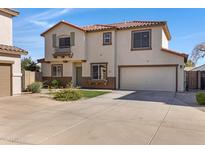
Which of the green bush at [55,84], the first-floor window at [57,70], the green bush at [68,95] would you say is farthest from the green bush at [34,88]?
the first-floor window at [57,70]

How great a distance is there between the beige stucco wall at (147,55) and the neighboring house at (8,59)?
10007mm

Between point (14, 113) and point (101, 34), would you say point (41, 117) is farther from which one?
point (101, 34)

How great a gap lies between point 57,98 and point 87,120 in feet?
20.6

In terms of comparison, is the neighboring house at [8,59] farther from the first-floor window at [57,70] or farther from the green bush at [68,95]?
the first-floor window at [57,70]

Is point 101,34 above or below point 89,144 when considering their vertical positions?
above

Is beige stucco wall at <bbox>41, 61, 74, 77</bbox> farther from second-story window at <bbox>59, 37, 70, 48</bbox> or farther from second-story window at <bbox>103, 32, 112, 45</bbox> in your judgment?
second-story window at <bbox>103, 32, 112, 45</bbox>

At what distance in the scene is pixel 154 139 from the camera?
20.0ft

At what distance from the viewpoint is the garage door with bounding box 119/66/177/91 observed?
21.1m

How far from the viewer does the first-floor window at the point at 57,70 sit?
25.8 m

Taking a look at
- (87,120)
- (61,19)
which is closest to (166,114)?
(87,120)

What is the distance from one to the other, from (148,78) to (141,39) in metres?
3.90

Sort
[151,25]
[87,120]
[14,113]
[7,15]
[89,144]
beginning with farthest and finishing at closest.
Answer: [151,25]
[7,15]
[14,113]
[87,120]
[89,144]

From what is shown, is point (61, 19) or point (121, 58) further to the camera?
point (61, 19)

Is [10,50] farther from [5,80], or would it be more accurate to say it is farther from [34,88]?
[34,88]
